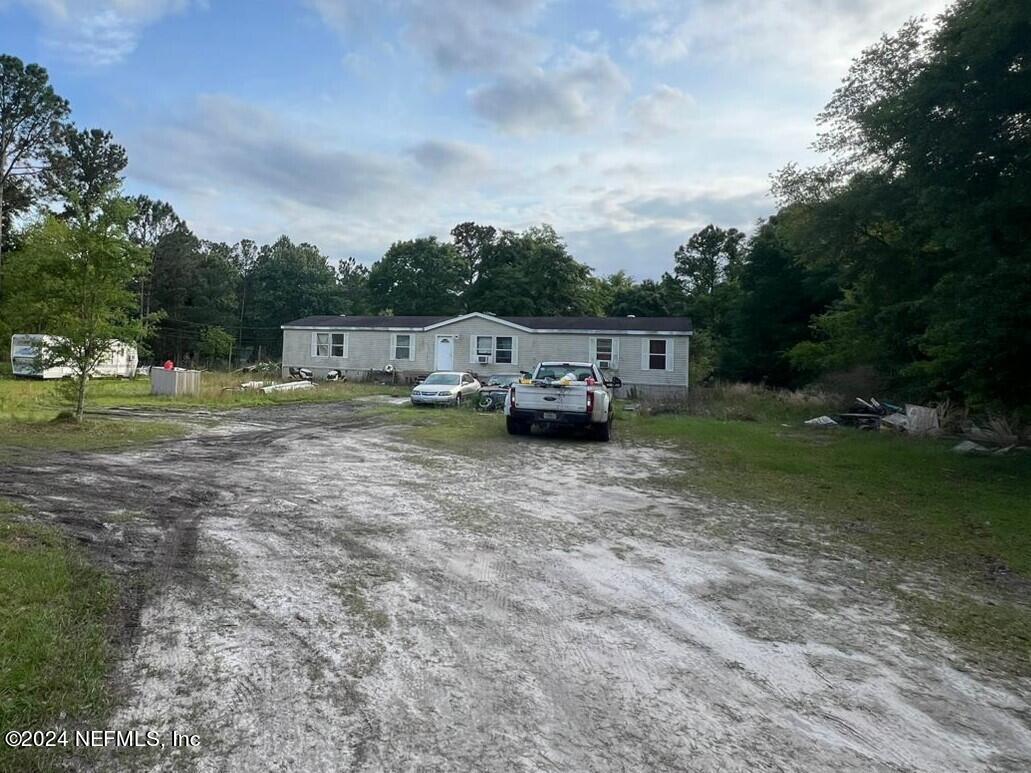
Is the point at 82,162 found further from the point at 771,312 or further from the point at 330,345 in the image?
the point at 771,312

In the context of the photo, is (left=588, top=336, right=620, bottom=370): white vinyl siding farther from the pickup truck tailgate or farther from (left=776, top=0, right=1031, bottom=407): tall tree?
the pickup truck tailgate

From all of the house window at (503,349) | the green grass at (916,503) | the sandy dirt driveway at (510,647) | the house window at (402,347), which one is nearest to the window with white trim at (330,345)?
the house window at (402,347)

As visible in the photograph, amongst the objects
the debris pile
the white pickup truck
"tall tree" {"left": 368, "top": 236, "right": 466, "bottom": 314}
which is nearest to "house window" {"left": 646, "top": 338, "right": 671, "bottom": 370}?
the debris pile

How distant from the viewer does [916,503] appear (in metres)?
7.93

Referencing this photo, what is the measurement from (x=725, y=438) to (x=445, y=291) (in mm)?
44314

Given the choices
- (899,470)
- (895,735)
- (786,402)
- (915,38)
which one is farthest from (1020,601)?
(786,402)

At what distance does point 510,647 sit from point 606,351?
2604cm

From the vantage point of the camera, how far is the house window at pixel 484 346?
30.6m

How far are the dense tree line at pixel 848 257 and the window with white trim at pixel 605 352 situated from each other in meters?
8.27

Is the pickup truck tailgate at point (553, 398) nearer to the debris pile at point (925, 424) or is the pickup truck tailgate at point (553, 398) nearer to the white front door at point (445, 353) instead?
the debris pile at point (925, 424)

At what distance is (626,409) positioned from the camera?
21531 millimetres

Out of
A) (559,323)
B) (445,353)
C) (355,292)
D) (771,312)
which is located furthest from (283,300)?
(771,312)

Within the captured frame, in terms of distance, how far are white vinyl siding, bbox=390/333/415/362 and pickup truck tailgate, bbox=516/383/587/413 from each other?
19.7 meters

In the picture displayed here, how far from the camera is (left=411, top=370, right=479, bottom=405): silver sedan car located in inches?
793
